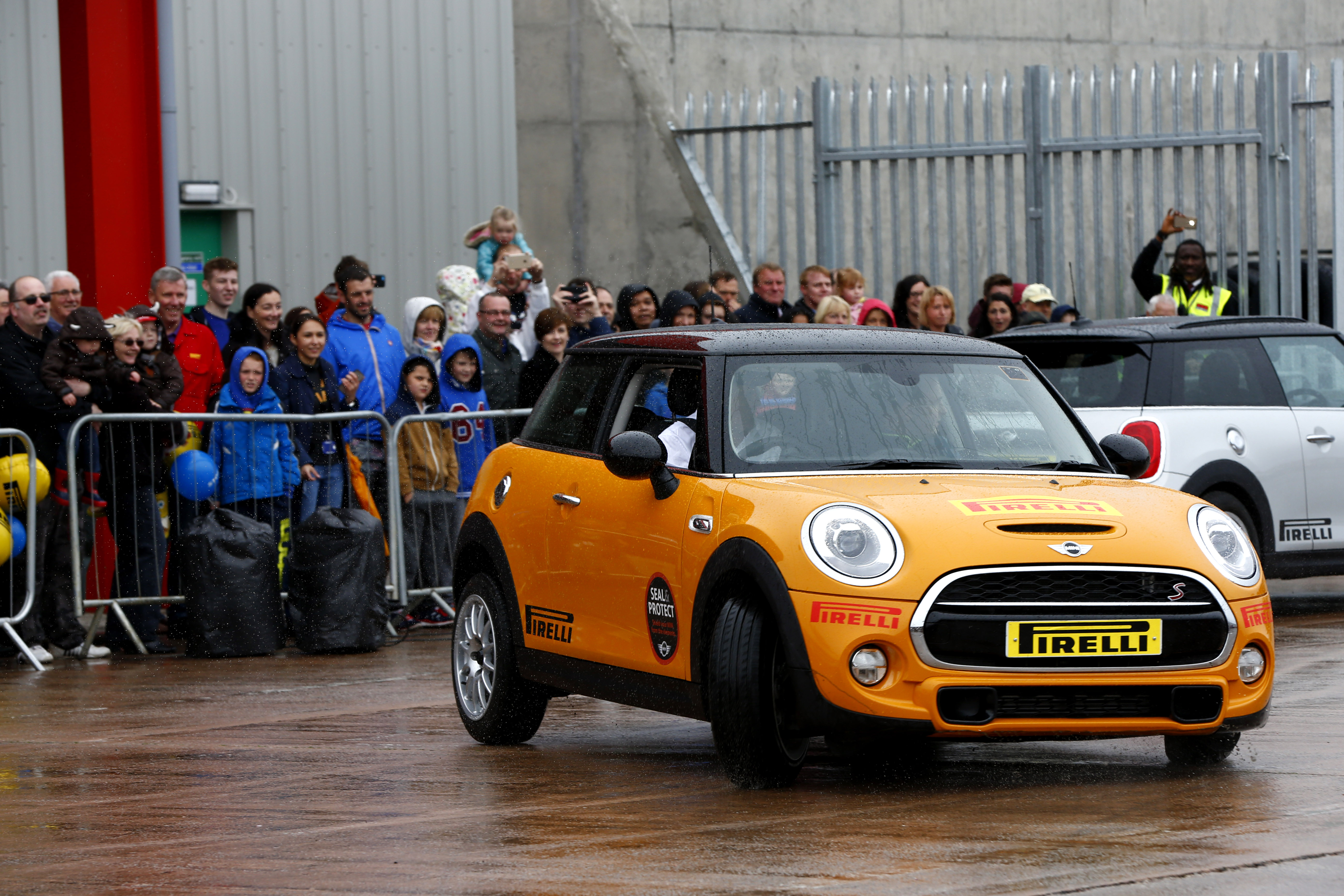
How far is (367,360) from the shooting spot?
45.6 feet

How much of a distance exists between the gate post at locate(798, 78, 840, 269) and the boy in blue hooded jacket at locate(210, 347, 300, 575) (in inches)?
266

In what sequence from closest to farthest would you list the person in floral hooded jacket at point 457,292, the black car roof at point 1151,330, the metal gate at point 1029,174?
the black car roof at point 1151,330 → the person in floral hooded jacket at point 457,292 → the metal gate at point 1029,174

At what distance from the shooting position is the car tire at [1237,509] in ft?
41.5

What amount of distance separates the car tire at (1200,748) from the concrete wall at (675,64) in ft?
42.5

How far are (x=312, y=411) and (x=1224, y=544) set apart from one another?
23.8 feet

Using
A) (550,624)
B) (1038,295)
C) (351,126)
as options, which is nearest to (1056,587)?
(550,624)

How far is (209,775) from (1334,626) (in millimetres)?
7199

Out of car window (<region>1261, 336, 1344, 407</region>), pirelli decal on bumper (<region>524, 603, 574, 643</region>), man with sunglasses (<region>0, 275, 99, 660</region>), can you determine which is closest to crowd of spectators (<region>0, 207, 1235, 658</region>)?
man with sunglasses (<region>0, 275, 99, 660</region>)

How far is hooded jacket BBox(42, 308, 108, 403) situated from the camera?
12305 millimetres

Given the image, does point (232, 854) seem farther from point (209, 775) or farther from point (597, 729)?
point (597, 729)

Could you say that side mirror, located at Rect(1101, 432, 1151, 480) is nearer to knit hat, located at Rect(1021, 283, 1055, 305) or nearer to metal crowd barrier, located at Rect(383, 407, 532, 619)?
metal crowd barrier, located at Rect(383, 407, 532, 619)

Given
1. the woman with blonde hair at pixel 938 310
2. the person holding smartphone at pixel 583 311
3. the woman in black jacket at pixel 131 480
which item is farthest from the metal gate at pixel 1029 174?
the woman in black jacket at pixel 131 480

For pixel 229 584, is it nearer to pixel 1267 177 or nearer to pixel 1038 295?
pixel 1038 295

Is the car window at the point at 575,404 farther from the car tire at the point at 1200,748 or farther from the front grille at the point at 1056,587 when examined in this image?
the car tire at the point at 1200,748
